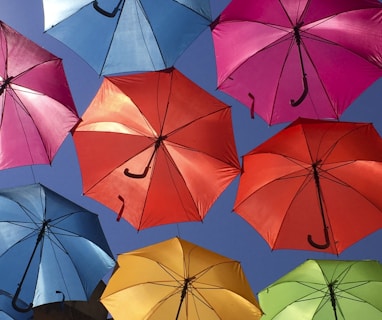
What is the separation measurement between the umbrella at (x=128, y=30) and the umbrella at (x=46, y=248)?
94.7 inches

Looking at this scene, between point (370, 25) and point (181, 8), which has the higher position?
point (370, 25)

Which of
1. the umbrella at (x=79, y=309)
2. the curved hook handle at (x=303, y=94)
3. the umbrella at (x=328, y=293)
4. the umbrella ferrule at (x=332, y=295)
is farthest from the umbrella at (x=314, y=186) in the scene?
the umbrella at (x=79, y=309)

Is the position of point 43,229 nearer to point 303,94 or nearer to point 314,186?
point 314,186

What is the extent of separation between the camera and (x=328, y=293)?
960 centimetres

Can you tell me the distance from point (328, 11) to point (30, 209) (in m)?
5.56

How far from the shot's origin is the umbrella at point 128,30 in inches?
373

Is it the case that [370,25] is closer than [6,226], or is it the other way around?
[370,25]

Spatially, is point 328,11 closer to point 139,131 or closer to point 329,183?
point 329,183

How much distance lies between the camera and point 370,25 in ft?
30.7

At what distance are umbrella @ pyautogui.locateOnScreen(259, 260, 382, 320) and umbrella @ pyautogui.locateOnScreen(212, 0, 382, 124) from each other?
239 centimetres

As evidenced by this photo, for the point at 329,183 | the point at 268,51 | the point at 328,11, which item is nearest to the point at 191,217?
the point at 329,183

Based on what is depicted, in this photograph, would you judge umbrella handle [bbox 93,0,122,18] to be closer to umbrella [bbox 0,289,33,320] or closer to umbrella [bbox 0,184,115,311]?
umbrella [bbox 0,184,115,311]

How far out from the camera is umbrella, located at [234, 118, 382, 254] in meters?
9.48

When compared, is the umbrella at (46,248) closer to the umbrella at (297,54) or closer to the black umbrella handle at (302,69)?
the umbrella at (297,54)
